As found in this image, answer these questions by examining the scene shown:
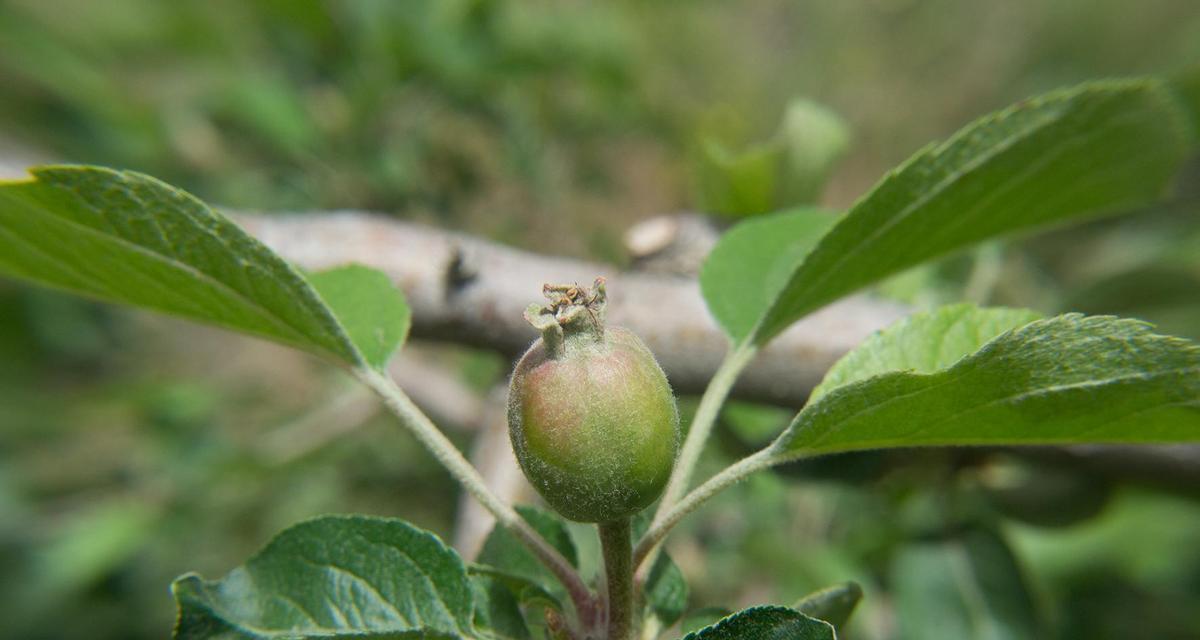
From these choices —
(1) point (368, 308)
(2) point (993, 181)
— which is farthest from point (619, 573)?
(2) point (993, 181)

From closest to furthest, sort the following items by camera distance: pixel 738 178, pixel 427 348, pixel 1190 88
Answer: pixel 1190 88
pixel 738 178
pixel 427 348

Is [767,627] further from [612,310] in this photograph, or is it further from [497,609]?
[612,310]

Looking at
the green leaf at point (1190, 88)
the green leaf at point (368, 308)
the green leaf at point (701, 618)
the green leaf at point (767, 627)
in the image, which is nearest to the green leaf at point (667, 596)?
the green leaf at point (701, 618)

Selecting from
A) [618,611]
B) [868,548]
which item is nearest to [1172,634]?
[868,548]

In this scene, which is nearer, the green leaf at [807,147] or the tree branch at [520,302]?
the tree branch at [520,302]

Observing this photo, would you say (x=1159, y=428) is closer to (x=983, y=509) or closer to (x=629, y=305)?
(x=629, y=305)

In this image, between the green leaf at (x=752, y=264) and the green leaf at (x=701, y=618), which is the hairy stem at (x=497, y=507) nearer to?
the green leaf at (x=701, y=618)

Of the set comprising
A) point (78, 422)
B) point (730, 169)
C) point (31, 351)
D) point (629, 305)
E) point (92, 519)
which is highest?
point (31, 351)
